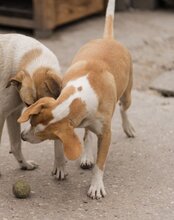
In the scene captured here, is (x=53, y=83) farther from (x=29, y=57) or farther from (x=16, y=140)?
(x=16, y=140)

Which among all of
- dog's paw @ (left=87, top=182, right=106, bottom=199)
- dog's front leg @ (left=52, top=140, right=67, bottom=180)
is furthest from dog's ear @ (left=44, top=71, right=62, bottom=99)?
dog's paw @ (left=87, top=182, right=106, bottom=199)

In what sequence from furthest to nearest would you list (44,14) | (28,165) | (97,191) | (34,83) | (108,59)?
1. (44,14)
2. (28,165)
3. (108,59)
4. (97,191)
5. (34,83)

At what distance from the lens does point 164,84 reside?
6098 millimetres

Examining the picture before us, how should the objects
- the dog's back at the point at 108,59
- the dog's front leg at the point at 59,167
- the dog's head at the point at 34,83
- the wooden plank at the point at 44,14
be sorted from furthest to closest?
the wooden plank at the point at 44,14, the dog's front leg at the point at 59,167, the dog's back at the point at 108,59, the dog's head at the point at 34,83

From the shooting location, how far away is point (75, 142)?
3.26 m

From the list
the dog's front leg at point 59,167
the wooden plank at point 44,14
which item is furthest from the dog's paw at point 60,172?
the wooden plank at point 44,14

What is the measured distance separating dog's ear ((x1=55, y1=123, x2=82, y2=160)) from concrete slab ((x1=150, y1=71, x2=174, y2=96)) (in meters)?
2.81

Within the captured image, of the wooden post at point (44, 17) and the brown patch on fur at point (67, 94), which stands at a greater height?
the brown patch on fur at point (67, 94)

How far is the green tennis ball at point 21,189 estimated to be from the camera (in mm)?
3691

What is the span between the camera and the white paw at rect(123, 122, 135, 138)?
475 cm

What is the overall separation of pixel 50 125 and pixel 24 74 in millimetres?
420

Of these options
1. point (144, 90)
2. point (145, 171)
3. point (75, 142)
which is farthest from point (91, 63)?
point (144, 90)

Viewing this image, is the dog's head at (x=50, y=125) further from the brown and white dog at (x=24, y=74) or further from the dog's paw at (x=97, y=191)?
the dog's paw at (x=97, y=191)

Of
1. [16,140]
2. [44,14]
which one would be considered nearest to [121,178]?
[16,140]
